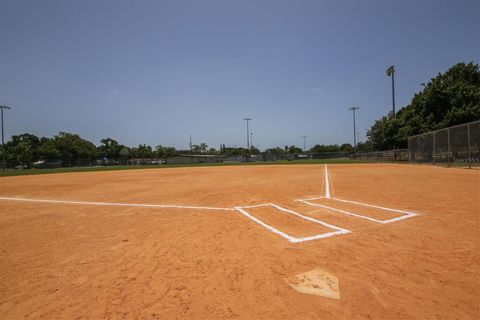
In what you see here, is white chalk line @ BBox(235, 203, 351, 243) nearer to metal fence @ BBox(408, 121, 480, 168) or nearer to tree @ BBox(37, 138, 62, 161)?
metal fence @ BBox(408, 121, 480, 168)

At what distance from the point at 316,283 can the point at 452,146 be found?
75.2ft

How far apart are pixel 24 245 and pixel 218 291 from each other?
11.2 ft

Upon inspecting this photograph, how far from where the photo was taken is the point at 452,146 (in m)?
19.2

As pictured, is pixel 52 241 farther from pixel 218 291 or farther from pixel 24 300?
pixel 218 291

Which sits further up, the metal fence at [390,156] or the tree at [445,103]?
the tree at [445,103]

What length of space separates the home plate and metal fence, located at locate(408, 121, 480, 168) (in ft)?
65.9

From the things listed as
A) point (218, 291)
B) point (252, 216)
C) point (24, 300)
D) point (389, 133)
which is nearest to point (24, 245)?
point (24, 300)

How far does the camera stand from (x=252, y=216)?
16.8ft

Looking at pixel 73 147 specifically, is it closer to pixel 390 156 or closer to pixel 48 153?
pixel 48 153

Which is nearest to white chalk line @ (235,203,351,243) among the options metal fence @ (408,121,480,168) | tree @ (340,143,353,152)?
metal fence @ (408,121,480,168)

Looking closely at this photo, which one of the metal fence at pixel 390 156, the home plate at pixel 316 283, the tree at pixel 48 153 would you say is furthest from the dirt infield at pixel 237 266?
the tree at pixel 48 153

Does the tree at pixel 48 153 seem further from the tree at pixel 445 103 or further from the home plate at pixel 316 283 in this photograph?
the home plate at pixel 316 283

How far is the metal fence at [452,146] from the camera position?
55.3 ft

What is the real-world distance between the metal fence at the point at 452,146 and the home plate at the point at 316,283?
20083 millimetres
